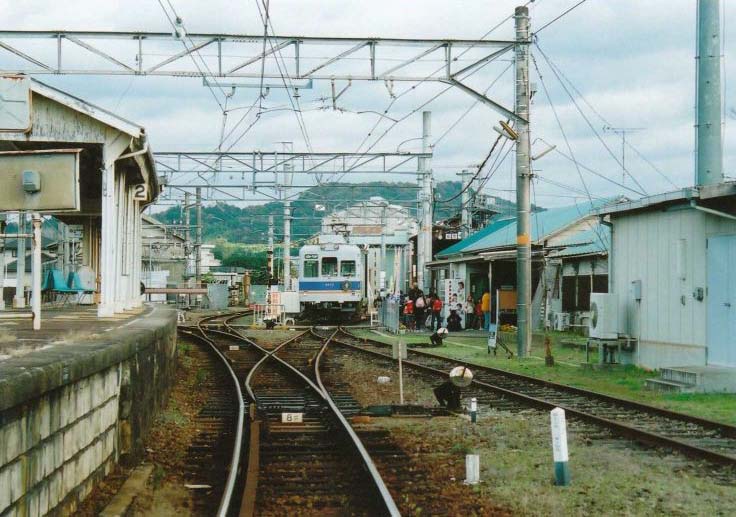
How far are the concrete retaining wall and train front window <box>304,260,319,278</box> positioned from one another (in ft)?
102

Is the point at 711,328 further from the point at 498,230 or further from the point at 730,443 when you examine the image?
the point at 498,230

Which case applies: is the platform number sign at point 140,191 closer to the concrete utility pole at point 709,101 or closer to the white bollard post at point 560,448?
the concrete utility pole at point 709,101

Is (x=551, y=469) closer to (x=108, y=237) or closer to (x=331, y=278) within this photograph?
(x=108, y=237)

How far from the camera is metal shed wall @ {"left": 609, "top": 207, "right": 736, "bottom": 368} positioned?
15.2 m

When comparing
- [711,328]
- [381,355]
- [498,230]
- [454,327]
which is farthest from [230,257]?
[711,328]

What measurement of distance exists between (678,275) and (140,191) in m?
11.4

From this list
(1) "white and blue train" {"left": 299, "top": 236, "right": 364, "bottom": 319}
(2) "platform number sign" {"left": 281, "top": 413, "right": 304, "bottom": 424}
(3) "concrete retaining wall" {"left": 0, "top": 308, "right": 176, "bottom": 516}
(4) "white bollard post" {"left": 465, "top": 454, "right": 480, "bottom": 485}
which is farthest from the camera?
(1) "white and blue train" {"left": 299, "top": 236, "right": 364, "bottom": 319}

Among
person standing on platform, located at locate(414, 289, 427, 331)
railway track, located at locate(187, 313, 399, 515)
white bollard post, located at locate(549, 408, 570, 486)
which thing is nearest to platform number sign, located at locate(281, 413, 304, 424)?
railway track, located at locate(187, 313, 399, 515)

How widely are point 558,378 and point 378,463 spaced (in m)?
8.55

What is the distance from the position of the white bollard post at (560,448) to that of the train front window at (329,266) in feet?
111

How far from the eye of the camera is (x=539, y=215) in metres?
42.6

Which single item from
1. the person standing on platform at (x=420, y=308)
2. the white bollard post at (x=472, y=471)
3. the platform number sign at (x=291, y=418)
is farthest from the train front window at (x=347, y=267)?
the white bollard post at (x=472, y=471)

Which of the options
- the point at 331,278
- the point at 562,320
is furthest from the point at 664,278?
the point at 331,278

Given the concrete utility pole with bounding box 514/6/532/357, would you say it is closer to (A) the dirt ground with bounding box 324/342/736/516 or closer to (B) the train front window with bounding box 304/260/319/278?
(A) the dirt ground with bounding box 324/342/736/516
